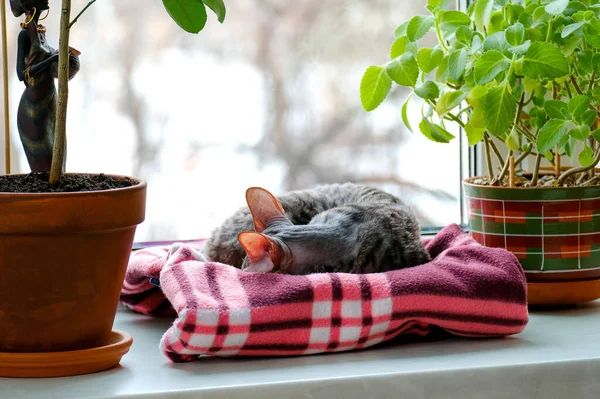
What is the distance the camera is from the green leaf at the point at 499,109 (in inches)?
48.5

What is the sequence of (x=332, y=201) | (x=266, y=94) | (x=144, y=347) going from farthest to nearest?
(x=266, y=94)
(x=332, y=201)
(x=144, y=347)

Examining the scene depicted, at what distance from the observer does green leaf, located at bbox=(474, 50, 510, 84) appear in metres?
1.21

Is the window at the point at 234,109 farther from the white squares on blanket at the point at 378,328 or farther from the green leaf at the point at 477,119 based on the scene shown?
the white squares on blanket at the point at 378,328

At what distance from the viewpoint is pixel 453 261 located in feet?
4.03

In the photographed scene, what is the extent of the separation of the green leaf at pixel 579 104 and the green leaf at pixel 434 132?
0.22 metres

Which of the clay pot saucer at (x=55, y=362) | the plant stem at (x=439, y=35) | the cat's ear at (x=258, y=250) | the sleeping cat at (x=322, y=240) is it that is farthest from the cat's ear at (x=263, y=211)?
the plant stem at (x=439, y=35)

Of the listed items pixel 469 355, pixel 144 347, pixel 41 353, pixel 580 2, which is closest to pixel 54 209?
pixel 41 353

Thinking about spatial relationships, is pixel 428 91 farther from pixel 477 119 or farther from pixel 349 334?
pixel 349 334

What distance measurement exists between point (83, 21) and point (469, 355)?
931mm

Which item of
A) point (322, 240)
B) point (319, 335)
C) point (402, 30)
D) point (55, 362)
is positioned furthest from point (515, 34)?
point (55, 362)

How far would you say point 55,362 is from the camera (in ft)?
3.27

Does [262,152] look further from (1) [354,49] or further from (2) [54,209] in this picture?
(2) [54,209]

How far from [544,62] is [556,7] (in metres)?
0.08

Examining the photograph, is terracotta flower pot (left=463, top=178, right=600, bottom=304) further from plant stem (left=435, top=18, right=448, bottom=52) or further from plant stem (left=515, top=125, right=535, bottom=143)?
plant stem (left=435, top=18, right=448, bottom=52)
